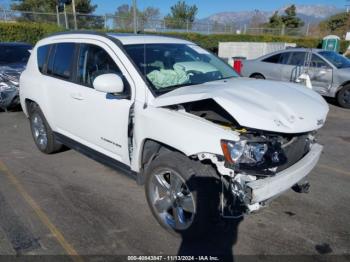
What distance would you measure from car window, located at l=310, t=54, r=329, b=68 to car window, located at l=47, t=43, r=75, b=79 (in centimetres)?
741

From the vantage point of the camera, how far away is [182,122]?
2.81 meters

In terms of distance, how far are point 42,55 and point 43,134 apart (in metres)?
1.23

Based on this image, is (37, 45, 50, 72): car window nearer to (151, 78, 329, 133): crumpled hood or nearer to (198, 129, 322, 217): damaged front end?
(151, 78, 329, 133): crumpled hood

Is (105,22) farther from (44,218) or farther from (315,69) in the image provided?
(44,218)

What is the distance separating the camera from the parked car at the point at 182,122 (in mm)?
2611

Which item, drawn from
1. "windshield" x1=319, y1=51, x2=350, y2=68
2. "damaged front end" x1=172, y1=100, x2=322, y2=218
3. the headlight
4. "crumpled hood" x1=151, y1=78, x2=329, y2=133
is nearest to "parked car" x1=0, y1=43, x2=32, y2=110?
"crumpled hood" x1=151, y1=78, x2=329, y2=133

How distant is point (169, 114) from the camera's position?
2963mm

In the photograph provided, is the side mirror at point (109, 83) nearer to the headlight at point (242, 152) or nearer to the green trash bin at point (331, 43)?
the headlight at point (242, 152)

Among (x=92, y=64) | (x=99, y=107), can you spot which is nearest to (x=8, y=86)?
(x=92, y=64)

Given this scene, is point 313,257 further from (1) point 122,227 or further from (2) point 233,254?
(1) point 122,227

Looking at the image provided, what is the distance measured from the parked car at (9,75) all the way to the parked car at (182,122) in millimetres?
3908

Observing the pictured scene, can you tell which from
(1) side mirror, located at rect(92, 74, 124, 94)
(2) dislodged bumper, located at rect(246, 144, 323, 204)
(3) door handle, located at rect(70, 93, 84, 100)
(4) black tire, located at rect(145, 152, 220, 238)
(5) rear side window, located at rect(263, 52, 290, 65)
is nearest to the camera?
(2) dislodged bumper, located at rect(246, 144, 323, 204)

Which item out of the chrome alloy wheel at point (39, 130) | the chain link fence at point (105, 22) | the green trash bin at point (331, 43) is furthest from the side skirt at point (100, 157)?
the green trash bin at point (331, 43)

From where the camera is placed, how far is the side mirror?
10.2ft
